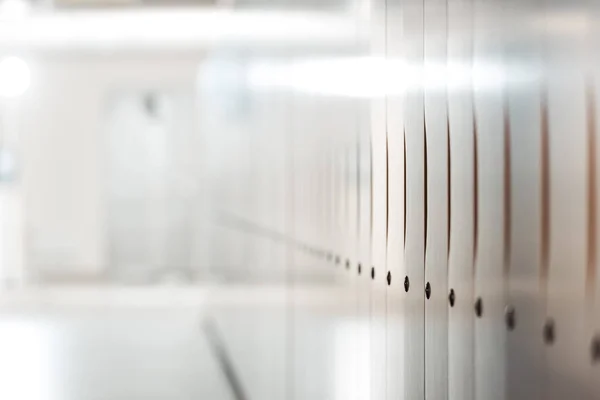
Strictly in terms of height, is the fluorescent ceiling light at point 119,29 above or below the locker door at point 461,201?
above

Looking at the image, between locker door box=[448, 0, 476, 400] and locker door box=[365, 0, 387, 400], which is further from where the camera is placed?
locker door box=[365, 0, 387, 400]

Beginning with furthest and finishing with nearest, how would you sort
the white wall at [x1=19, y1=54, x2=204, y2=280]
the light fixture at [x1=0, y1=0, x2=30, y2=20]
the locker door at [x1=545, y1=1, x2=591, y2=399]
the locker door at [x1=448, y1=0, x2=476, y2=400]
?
1. the white wall at [x1=19, y1=54, x2=204, y2=280]
2. the light fixture at [x1=0, y1=0, x2=30, y2=20]
3. the locker door at [x1=448, y1=0, x2=476, y2=400]
4. the locker door at [x1=545, y1=1, x2=591, y2=399]

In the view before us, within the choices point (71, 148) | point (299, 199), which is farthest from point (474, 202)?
point (71, 148)

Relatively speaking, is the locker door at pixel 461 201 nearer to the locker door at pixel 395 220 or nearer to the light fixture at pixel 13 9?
the locker door at pixel 395 220

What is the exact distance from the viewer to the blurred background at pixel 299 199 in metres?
0.35

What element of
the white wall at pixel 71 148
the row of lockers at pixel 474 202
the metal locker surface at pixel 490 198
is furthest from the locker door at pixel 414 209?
the white wall at pixel 71 148

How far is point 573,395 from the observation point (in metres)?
0.32

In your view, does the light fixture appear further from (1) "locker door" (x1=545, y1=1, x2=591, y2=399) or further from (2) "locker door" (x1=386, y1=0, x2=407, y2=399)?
(1) "locker door" (x1=545, y1=1, x2=591, y2=399)

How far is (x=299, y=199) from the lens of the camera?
140 cm

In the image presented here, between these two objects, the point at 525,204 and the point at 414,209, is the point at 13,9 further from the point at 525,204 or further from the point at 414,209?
the point at 525,204

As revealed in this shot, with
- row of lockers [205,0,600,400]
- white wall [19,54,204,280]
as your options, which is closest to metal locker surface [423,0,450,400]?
row of lockers [205,0,600,400]

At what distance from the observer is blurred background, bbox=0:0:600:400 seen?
35 cm

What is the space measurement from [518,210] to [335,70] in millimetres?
710

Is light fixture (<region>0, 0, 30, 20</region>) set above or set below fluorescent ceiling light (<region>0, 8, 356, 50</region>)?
above
